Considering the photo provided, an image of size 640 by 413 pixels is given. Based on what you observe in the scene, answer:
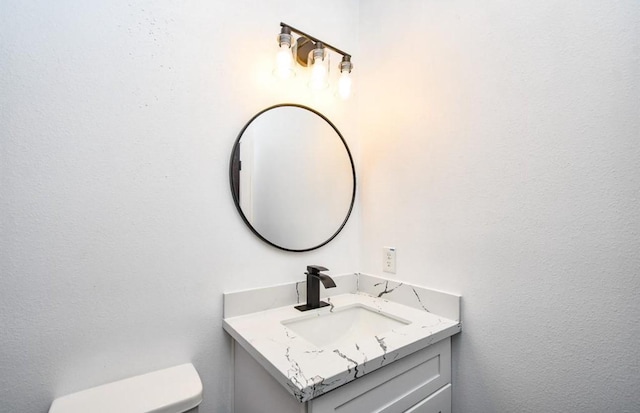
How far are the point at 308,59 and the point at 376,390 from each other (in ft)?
4.18

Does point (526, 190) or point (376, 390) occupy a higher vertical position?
point (526, 190)

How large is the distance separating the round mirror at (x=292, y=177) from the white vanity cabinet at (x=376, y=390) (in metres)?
0.50

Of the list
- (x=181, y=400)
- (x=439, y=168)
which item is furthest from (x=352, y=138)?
(x=181, y=400)

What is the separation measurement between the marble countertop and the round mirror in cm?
26

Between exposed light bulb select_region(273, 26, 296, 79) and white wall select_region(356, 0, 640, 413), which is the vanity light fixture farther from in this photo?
white wall select_region(356, 0, 640, 413)

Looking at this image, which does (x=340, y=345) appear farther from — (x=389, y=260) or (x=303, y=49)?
(x=303, y=49)

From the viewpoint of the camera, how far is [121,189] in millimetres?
892

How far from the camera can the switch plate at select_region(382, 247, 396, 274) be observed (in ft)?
4.20

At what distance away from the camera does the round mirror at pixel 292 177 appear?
3.73ft

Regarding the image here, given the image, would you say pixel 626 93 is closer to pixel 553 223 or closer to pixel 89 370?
pixel 553 223

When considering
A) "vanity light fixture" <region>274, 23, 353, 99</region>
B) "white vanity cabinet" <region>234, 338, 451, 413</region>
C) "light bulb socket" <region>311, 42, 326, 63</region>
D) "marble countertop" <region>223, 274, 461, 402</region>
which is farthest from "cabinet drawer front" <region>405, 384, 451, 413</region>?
"light bulb socket" <region>311, 42, 326, 63</region>

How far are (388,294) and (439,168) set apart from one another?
1.98ft

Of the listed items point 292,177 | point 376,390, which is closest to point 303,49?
point 292,177

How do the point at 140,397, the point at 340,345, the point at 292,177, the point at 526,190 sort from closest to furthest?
1. the point at 140,397
2. the point at 526,190
3. the point at 340,345
4. the point at 292,177
